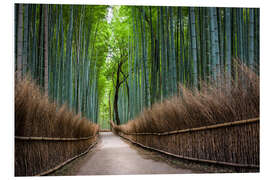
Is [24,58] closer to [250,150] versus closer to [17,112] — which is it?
[17,112]

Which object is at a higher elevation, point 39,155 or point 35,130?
point 35,130

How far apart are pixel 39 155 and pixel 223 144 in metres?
1.67

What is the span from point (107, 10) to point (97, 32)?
4.34 feet

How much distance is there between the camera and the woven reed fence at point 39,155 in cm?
210

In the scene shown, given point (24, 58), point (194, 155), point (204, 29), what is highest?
point (204, 29)

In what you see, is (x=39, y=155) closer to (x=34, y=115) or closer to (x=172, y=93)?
(x=34, y=115)

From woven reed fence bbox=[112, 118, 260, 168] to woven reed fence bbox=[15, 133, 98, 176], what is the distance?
141 centimetres

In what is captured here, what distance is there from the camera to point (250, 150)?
2.27 metres

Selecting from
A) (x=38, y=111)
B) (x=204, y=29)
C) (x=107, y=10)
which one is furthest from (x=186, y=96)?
(x=107, y=10)

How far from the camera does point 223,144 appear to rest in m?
2.47

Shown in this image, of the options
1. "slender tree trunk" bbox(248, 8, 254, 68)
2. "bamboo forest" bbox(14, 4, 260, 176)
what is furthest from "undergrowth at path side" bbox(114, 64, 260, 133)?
"slender tree trunk" bbox(248, 8, 254, 68)

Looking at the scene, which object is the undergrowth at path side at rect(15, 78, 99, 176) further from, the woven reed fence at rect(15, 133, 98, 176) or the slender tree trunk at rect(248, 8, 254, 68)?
the slender tree trunk at rect(248, 8, 254, 68)
